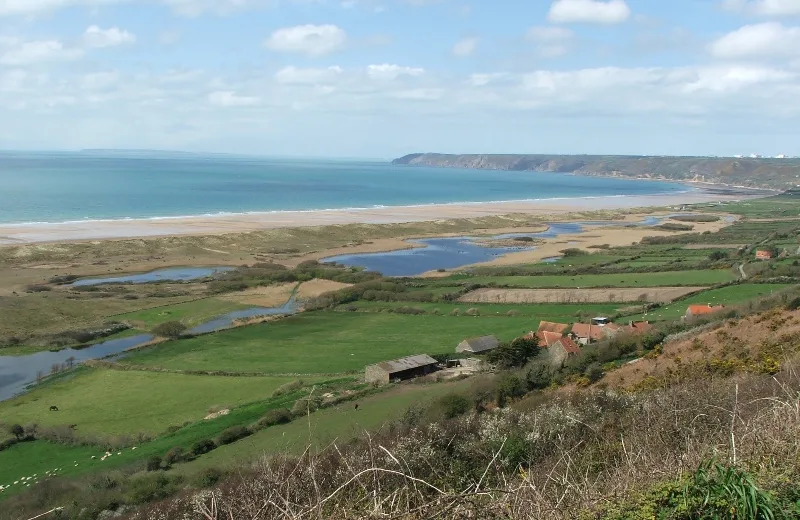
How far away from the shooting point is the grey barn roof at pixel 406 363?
91.5ft

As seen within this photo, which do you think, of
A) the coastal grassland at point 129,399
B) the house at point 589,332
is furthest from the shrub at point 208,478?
the house at point 589,332

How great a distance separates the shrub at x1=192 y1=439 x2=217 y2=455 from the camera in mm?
20156

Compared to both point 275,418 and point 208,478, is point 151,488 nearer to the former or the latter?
point 208,478

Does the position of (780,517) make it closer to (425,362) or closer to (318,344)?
(425,362)

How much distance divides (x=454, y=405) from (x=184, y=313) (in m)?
25.5

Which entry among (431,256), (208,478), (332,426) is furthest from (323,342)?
(431,256)

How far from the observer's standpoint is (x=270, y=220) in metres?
86.7

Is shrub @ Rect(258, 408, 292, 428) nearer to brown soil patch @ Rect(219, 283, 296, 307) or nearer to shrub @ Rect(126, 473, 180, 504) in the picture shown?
shrub @ Rect(126, 473, 180, 504)

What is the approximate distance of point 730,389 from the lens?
13.0 meters

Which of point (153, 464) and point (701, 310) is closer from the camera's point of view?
point (153, 464)

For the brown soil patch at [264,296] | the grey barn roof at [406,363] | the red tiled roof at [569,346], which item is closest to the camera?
the red tiled roof at [569,346]

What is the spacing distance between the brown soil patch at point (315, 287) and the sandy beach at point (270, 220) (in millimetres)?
24956

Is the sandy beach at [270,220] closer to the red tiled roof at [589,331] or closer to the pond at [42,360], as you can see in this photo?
the pond at [42,360]

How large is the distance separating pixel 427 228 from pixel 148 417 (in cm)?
6235
